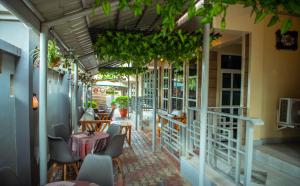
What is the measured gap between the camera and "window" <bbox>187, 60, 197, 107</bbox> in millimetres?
6844

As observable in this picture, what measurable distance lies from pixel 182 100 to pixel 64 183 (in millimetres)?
5734

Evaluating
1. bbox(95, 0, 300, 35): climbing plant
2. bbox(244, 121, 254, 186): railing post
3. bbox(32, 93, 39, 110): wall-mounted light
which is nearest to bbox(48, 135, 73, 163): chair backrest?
bbox(32, 93, 39, 110): wall-mounted light

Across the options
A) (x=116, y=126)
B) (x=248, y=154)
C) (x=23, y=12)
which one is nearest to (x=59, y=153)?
(x=116, y=126)

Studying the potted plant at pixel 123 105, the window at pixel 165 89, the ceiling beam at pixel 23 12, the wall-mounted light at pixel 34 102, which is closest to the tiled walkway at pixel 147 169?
the wall-mounted light at pixel 34 102

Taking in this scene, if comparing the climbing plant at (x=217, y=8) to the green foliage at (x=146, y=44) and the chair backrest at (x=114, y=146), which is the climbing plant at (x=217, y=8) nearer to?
the green foliage at (x=146, y=44)

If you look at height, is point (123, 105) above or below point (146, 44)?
below

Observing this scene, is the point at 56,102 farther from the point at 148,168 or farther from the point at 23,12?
the point at 23,12

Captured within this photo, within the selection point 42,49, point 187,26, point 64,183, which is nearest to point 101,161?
point 64,183

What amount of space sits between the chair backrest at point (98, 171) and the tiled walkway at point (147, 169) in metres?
1.49

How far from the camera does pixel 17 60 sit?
333 cm

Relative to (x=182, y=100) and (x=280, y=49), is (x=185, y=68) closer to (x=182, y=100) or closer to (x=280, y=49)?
(x=182, y=100)

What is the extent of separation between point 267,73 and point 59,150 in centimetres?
440

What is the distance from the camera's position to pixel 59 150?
397cm

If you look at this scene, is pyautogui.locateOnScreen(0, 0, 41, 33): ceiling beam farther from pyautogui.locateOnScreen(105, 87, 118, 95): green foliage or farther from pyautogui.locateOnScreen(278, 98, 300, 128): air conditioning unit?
pyautogui.locateOnScreen(105, 87, 118, 95): green foliage
